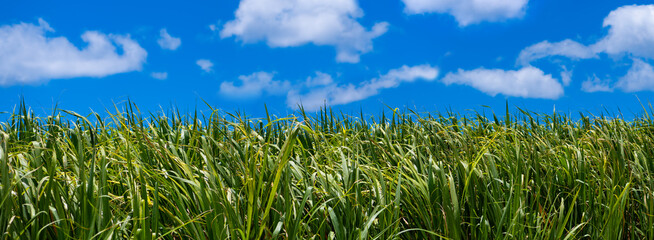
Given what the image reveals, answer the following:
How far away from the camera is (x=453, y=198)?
2.75 metres

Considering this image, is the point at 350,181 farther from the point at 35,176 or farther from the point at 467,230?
the point at 35,176

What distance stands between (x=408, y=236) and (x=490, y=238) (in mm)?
535

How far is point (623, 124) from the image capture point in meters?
5.83

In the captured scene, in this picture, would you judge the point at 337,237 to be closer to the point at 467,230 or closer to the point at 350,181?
the point at 350,181

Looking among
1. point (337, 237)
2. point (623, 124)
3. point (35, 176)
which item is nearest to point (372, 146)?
point (337, 237)

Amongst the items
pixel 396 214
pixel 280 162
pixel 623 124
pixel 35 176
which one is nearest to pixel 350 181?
pixel 396 214

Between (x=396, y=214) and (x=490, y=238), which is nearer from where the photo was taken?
(x=396, y=214)

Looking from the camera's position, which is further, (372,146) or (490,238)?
(372,146)

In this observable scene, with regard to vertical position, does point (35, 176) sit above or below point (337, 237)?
above

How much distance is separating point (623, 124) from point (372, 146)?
3465 mm

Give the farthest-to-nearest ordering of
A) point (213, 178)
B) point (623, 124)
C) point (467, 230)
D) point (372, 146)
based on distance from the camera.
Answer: point (623, 124), point (372, 146), point (467, 230), point (213, 178)

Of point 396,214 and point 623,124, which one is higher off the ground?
point 623,124

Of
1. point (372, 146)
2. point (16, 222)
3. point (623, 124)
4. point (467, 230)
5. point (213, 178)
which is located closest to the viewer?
point (16, 222)

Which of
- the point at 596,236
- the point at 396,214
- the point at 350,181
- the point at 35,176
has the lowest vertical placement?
the point at 596,236
